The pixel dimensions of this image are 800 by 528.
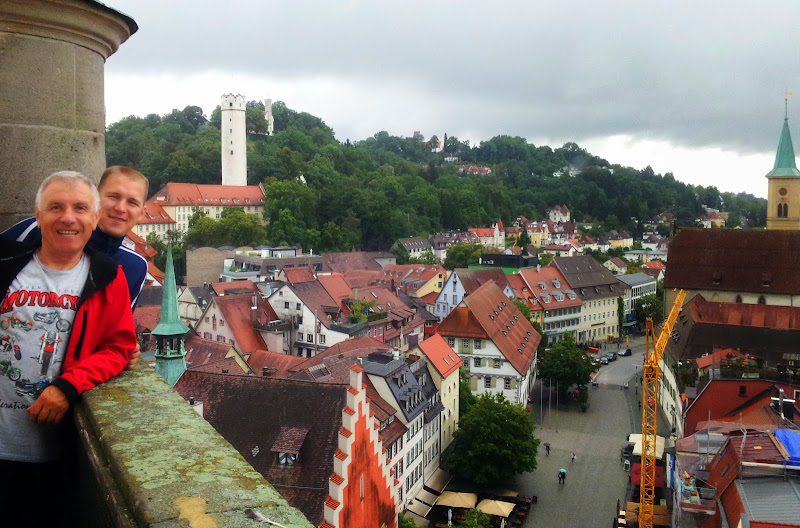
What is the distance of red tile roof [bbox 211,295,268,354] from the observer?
38.7 metres

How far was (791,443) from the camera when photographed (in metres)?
16.4

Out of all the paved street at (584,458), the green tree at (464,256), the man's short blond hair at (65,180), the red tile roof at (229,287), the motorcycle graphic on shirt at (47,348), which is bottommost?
the paved street at (584,458)

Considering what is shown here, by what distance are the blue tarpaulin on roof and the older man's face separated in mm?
15806

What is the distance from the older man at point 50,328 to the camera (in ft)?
12.0

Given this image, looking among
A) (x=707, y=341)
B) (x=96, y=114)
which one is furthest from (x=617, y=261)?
(x=96, y=114)

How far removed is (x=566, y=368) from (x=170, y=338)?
2231 cm

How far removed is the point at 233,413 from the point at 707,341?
24.6m

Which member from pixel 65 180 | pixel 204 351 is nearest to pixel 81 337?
pixel 65 180

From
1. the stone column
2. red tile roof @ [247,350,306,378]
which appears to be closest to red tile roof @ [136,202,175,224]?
red tile roof @ [247,350,306,378]

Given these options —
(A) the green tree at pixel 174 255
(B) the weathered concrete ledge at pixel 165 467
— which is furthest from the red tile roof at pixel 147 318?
(B) the weathered concrete ledge at pixel 165 467

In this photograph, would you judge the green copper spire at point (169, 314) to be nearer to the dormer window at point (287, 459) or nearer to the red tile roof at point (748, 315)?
the dormer window at point (287, 459)

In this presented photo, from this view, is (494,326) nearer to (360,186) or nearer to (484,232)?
(360,186)

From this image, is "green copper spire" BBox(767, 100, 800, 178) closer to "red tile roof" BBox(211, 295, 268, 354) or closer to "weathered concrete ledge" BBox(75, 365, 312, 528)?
"red tile roof" BBox(211, 295, 268, 354)

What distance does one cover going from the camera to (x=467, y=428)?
28.7 m
